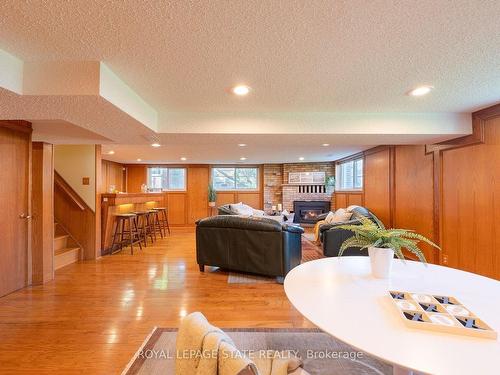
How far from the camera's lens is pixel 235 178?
29.0 feet

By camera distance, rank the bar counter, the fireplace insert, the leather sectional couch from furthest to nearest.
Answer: the fireplace insert → the bar counter → the leather sectional couch

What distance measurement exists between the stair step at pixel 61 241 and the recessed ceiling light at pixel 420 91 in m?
5.40

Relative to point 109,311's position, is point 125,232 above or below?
above

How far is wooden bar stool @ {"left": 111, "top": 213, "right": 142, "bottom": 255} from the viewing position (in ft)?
16.1

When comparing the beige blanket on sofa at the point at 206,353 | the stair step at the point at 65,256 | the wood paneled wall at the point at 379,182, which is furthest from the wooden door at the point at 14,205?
the wood paneled wall at the point at 379,182

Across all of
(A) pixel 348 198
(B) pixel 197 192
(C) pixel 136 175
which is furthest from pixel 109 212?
(A) pixel 348 198

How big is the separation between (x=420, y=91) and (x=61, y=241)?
5.54 metres

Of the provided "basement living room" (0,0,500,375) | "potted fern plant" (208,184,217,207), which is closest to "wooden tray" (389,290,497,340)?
"basement living room" (0,0,500,375)

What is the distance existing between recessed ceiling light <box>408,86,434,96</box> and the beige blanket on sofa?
246 cm

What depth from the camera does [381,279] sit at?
135 centimetres

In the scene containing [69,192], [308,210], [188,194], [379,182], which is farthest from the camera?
[188,194]

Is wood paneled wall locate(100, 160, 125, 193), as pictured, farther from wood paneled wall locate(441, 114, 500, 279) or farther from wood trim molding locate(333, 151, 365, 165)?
wood paneled wall locate(441, 114, 500, 279)

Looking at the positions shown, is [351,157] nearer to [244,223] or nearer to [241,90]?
[244,223]

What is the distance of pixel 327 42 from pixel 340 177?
6645mm
